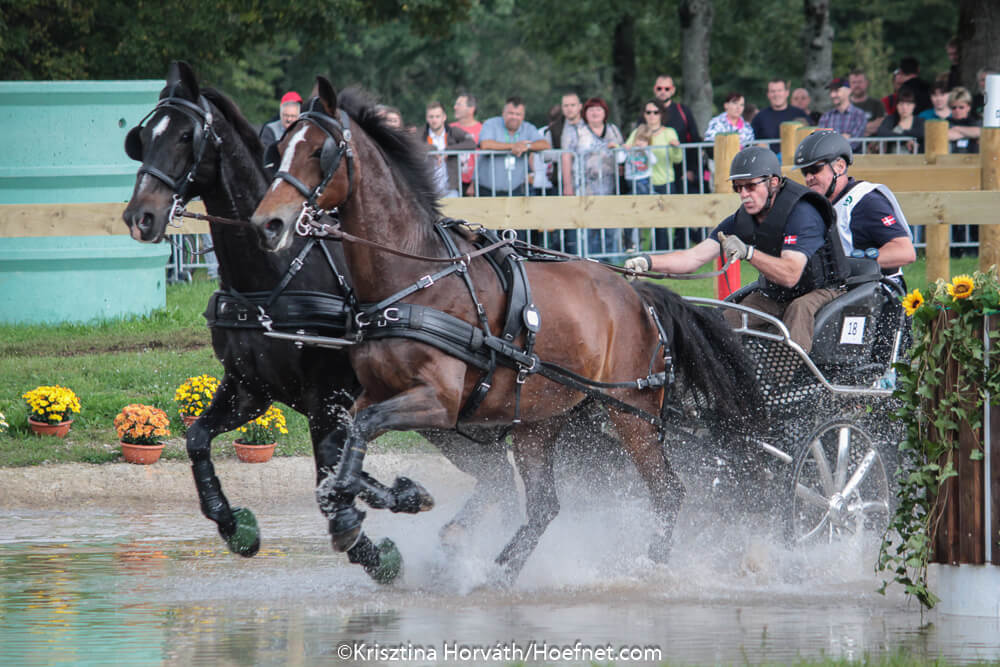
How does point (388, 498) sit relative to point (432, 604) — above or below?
above

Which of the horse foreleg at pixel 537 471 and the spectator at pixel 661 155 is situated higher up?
the spectator at pixel 661 155

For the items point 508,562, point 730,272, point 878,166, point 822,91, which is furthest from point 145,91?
point 822,91

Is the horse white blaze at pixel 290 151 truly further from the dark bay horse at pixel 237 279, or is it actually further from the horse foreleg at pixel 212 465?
the horse foreleg at pixel 212 465

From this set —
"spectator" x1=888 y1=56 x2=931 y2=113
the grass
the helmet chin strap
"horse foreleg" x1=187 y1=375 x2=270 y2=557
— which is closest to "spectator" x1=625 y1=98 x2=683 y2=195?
the grass

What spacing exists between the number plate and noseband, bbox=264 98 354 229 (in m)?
2.68

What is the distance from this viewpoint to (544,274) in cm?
683

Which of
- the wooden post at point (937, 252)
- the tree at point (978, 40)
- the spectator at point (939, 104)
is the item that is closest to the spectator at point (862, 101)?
the spectator at point (939, 104)

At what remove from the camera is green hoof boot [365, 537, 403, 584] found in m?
6.67

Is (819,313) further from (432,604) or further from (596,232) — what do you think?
(596,232)

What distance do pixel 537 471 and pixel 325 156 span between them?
7.01 feet

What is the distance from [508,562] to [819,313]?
2.00 m

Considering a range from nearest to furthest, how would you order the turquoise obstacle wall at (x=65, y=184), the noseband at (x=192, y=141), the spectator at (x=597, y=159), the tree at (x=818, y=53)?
1. the noseband at (x=192, y=141)
2. the turquoise obstacle wall at (x=65, y=184)
3. the spectator at (x=597, y=159)
4. the tree at (x=818, y=53)

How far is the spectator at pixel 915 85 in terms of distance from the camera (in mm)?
16891

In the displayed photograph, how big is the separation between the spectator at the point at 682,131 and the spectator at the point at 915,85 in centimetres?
257
